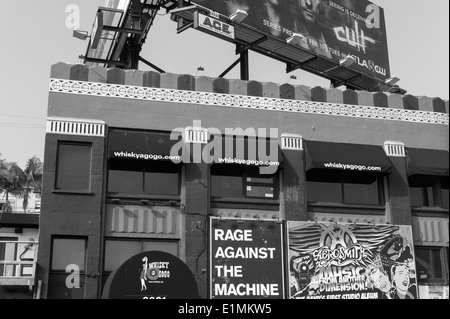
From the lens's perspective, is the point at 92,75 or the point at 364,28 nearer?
the point at 92,75

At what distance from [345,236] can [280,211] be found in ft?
7.34

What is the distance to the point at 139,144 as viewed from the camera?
19.3 metres

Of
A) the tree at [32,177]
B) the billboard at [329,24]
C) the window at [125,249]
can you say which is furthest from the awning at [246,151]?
the tree at [32,177]

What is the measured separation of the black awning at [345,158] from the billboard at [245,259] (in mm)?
2551

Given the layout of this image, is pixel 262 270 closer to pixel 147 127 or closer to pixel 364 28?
pixel 147 127

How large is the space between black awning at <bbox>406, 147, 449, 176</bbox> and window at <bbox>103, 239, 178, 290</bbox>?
8418mm

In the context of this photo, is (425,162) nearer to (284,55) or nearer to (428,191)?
(428,191)

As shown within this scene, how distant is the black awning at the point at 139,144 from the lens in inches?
750

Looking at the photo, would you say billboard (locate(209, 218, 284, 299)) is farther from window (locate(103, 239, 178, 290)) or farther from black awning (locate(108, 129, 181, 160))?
black awning (locate(108, 129, 181, 160))

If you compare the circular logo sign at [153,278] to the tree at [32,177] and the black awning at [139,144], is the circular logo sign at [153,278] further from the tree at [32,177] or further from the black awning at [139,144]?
the tree at [32,177]

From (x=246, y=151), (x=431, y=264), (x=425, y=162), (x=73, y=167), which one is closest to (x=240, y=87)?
(x=246, y=151)

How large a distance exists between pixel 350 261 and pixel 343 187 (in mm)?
2552
